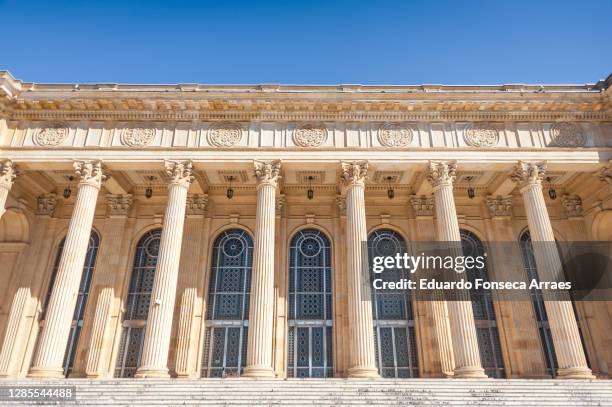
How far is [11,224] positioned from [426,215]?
1895cm

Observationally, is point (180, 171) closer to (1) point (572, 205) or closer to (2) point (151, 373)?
(2) point (151, 373)

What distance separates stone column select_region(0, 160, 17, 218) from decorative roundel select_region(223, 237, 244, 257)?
868 centimetres

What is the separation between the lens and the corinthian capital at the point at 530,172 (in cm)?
1571

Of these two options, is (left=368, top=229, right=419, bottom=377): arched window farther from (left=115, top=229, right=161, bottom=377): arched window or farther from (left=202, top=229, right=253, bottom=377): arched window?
(left=115, top=229, right=161, bottom=377): arched window

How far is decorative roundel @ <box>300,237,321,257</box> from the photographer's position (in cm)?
1931

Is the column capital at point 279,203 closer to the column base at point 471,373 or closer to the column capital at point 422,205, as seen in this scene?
the column capital at point 422,205

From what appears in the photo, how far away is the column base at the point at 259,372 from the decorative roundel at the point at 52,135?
11.3m

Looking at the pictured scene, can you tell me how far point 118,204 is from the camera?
19312mm

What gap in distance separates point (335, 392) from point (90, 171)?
11.8m

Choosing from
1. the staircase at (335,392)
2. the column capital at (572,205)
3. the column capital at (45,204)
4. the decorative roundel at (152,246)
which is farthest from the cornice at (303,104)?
the staircase at (335,392)

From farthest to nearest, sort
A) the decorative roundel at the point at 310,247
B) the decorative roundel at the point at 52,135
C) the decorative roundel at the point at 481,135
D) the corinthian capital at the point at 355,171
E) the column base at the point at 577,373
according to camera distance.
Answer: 1. the decorative roundel at the point at 310,247
2. the decorative roundel at the point at 481,135
3. the decorative roundel at the point at 52,135
4. the corinthian capital at the point at 355,171
5. the column base at the point at 577,373

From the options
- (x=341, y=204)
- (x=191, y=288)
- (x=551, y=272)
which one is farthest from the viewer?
(x=341, y=204)

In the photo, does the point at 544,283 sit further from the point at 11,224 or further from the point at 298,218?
the point at 11,224

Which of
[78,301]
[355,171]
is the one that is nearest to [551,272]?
[355,171]
